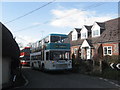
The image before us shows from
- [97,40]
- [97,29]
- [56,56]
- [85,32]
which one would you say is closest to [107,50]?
[97,40]

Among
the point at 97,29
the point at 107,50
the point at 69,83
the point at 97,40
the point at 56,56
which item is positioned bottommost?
the point at 69,83

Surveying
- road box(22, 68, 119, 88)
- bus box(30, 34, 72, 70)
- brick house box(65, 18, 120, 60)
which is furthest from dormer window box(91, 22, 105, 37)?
road box(22, 68, 119, 88)

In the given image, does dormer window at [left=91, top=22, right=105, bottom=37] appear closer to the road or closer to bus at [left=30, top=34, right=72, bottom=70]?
bus at [left=30, top=34, right=72, bottom=70]

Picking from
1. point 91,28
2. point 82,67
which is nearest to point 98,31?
point 91,28

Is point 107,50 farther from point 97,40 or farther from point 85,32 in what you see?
point 85,32

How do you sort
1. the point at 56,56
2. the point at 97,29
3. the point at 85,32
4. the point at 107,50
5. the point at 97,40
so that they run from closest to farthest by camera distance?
1. the point at 56,56
2. the point at 107,50
3. the point at 97,40
4. the point at 97,29
5. the point at 85,32

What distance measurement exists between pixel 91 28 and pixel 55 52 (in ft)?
54.4

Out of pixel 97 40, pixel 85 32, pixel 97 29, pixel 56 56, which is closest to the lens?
pixel 56 56

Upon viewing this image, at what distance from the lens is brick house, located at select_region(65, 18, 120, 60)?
2829cm

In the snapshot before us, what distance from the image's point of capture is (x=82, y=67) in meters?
21.6

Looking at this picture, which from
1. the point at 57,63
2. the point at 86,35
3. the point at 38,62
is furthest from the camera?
the point at 86,35

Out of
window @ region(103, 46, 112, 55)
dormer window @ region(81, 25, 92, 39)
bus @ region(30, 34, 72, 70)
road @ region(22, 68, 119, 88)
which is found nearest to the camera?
road @ region(22, 68, 119, 88)

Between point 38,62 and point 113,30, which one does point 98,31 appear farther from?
point 38,62

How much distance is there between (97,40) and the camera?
1244 inches
